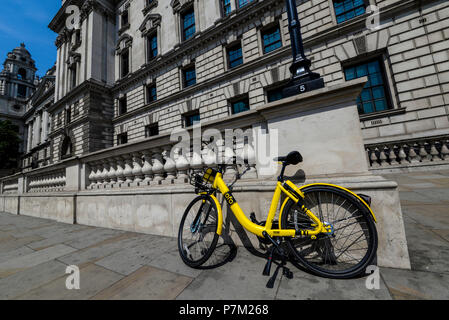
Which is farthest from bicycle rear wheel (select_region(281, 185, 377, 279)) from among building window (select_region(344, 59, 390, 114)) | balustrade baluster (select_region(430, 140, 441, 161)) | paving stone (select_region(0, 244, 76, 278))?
building window (select_region(344, 59, 390, 114))

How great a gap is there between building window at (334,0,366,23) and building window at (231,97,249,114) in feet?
22.5

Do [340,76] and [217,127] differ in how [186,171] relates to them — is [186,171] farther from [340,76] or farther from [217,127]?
[340,76]

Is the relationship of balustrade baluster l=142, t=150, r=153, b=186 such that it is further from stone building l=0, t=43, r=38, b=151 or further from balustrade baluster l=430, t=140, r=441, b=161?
stone building l=0, t=43, r=38, b=151

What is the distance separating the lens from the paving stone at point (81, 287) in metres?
1.62

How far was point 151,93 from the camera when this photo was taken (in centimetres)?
1727

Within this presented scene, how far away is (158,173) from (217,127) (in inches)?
64.5

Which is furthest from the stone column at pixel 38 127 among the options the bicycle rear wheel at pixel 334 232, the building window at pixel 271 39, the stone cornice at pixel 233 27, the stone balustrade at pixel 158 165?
the bicycle rear wheel at pixel 334 232

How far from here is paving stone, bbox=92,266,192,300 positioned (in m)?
1.55

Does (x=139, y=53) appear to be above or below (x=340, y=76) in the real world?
above

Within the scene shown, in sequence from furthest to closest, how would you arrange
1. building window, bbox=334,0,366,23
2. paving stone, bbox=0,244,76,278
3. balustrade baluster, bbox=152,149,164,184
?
1. building window, bbox=334,0,366,23
2. balustrade baluster, bbox=152,149,164,184
3. paving stone, bbox=0,244,76,278

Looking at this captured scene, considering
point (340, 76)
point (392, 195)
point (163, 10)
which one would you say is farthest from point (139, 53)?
point (392, 195)

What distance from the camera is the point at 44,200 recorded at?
6.02m

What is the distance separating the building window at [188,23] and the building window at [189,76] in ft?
9.46

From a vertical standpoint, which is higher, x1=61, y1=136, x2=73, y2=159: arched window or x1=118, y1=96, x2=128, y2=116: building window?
x1=118, y1=96, x2=128, y2=116: building window
